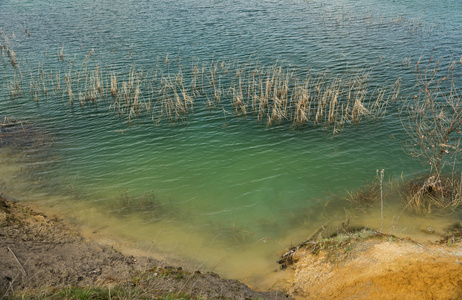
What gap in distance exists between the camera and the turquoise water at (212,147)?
11.4m

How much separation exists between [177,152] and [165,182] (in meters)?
2.28

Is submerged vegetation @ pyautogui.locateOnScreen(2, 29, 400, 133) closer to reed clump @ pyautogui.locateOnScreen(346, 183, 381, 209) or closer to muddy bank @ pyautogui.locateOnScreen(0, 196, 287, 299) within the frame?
reed clump @ pyautogui.locateOnScreen(346, 183, 381, 209)

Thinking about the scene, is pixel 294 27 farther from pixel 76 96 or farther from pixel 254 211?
pixel 254 211

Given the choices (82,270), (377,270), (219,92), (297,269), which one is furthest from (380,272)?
(219,92)

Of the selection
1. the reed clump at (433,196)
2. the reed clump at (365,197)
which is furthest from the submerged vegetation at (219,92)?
the reed clump at (433,196)

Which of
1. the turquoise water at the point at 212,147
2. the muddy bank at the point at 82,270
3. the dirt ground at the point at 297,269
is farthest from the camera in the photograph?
the turquoise water at the point at 212,147

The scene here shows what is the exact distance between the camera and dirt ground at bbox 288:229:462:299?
7.48 m

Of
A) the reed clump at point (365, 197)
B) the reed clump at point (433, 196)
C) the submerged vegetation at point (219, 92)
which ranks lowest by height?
the reed clump at point (365, 197)

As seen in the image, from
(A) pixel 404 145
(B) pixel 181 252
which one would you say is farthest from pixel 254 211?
(A) pixel 404 145

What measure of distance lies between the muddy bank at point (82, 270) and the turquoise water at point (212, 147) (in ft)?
3.34

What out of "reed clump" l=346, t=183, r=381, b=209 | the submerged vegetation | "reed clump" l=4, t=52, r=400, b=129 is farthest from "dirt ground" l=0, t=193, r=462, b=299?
"reed clump" l=4, t=52, r=400, b=129

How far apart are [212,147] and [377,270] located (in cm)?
924

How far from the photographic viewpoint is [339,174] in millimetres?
13805

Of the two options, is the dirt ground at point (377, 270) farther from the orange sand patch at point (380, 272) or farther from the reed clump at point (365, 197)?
the reed clump at point (365, 197)
